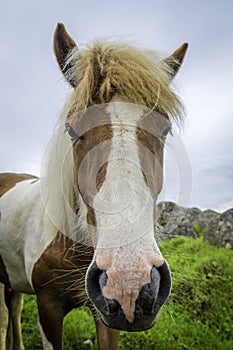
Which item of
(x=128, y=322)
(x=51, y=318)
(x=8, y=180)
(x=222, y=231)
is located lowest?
(x=222, y=231)

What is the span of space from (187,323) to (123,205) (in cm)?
412

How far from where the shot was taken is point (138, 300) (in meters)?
1.46

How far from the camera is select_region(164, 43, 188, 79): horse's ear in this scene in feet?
8.59

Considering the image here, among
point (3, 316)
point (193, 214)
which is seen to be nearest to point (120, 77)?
point (3, 316)

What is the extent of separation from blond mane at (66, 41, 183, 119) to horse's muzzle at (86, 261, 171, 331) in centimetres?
97

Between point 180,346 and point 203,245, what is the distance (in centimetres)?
377

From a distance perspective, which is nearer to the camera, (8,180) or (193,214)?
(8,180)

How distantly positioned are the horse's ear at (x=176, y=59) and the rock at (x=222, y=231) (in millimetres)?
5810

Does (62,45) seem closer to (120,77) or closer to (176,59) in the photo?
(120,77)

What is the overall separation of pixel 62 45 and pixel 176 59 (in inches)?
33.4

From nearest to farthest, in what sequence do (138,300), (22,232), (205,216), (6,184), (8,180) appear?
1. (138,300)
2. (22,232)
3. (6,184)
4. (8,180)
5. (205,216)

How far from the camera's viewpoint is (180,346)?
459 cm

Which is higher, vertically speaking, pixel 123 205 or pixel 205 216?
pixel 123 205

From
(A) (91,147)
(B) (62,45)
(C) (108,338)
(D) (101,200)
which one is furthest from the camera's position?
(C) (108,338)
